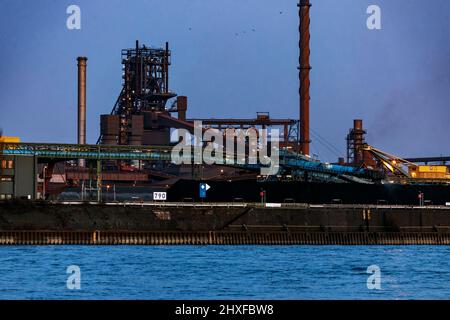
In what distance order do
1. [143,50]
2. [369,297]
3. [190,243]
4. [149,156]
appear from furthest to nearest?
[143,50] < [149,156] < [190,243] < [369,297]

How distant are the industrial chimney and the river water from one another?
271ft

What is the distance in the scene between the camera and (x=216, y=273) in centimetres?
7394

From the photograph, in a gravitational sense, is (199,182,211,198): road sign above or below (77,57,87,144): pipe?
below

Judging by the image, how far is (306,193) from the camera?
447ft

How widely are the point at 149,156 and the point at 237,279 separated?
6657cm

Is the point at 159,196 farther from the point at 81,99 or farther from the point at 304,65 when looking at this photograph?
the point at 81,99

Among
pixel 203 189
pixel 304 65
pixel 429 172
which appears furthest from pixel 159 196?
pixel 304 65

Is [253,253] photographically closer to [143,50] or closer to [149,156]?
[149,156]

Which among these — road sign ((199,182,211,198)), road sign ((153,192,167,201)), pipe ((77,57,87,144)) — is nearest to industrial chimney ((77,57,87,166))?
pipe ((77,57,87,144))

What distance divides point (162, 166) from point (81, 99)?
728 inches

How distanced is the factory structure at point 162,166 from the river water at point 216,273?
95.5 ft

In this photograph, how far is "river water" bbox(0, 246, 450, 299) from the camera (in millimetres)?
61562

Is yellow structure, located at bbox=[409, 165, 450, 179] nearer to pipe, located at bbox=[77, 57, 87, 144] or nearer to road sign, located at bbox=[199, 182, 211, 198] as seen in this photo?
road sign, located at bbox=[199, 182, 211, 198]
